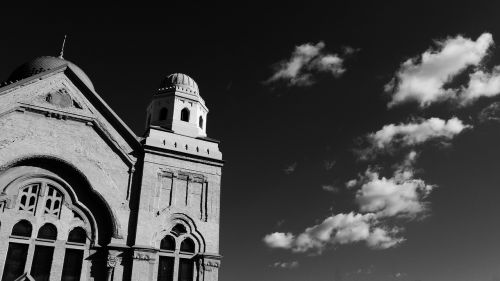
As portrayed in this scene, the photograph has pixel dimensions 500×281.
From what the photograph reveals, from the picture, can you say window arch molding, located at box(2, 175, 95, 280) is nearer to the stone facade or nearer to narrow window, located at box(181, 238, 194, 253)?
the stone facade

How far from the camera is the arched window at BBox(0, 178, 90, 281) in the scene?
20.7 metres

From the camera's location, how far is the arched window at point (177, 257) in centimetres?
2341

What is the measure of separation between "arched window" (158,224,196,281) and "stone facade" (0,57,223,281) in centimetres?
5

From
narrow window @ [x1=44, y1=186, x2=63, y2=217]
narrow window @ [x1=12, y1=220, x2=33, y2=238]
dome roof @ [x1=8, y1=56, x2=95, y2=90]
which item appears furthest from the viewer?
dome roof @ [x1=8, y1=56, x2=95, y2=90]

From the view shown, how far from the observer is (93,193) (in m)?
23.0

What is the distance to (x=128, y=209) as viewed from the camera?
23500 millimetres

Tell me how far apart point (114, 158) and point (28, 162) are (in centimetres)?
418

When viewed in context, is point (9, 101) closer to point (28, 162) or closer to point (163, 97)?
point (28, 162)

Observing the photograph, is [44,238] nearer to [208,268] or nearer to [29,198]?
[29,198]

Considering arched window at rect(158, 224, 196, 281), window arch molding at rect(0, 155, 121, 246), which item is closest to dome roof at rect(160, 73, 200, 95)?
window arch molding at rect(0, 155, 121, 246)

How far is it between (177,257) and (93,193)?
546 centimetres

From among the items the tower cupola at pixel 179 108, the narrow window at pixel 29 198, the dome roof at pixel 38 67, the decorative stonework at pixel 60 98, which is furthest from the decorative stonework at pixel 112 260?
the dome roof at pixel 38 67

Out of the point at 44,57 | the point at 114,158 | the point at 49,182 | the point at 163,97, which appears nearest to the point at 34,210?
the point at 49,182

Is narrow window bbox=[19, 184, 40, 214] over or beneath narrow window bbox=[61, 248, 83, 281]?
over
